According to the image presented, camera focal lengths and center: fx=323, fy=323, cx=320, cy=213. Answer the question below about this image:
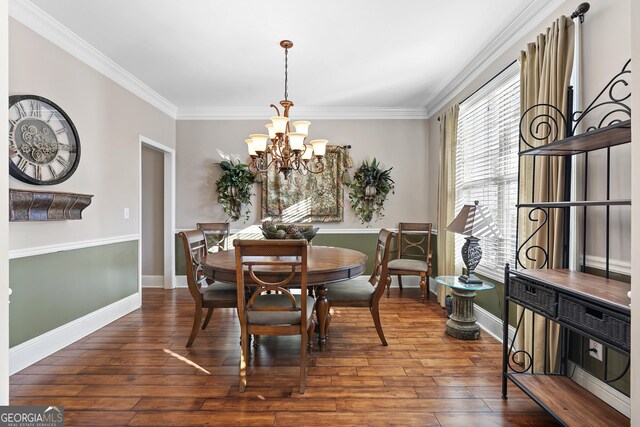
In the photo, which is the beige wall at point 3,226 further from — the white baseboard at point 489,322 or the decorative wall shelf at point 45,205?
the white baseboard at point 489,322

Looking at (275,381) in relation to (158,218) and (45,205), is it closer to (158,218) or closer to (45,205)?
(45,205)

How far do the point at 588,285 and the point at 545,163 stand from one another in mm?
889

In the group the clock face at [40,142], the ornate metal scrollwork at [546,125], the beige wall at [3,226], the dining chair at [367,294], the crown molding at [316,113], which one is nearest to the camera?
the beige wall at [3,226]

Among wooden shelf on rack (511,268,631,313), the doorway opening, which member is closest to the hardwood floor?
wooden shelf on rack (511,268,631,313)

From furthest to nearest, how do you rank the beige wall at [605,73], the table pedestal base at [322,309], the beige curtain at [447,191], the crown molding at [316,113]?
1. the crown molding at [316,113]
2. the beige curtain at [447,191]
3. the table pedestal base at [322,309]
4. the beige wall at [605,73]

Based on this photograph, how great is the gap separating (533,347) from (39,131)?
12.6 ft

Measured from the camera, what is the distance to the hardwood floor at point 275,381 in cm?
182

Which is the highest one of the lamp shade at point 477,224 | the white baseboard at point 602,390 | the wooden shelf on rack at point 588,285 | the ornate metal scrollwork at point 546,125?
the ornate metal scrollwork at point 546,125

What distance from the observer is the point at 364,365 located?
7.84 feet

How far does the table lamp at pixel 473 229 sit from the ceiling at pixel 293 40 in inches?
58.6

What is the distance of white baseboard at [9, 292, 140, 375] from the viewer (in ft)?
7.61

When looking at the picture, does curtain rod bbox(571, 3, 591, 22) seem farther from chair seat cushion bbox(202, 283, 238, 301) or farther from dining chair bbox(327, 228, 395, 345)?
chair seat cushion bbox(202, 283, 238, 301)

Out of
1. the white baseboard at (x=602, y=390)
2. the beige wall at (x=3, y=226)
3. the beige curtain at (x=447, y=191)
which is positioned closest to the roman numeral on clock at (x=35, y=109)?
the beige wall at (x=3, y=226)

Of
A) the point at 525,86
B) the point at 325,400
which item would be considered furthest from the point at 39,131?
the point at 525,86
